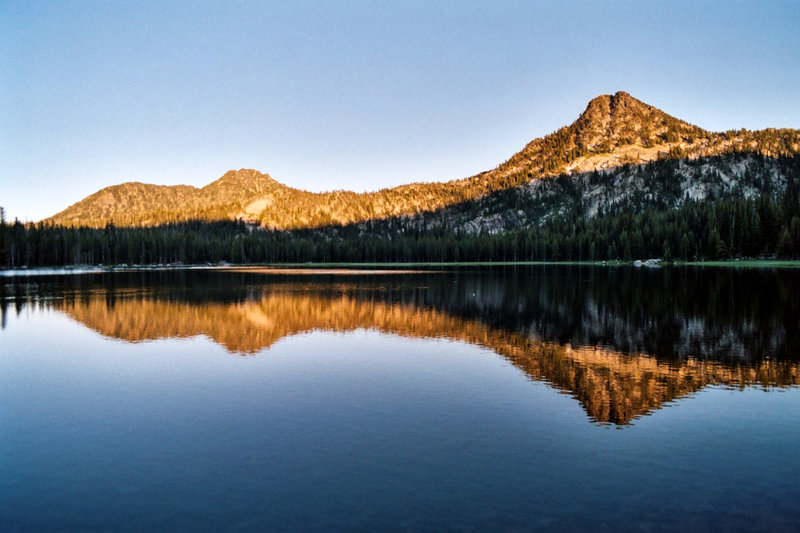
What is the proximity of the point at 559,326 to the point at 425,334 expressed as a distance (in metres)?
9.33

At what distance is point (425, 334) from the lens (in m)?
32.2

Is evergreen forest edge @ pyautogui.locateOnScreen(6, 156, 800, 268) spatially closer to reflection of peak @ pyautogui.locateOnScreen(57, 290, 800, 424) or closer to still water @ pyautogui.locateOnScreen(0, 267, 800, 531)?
still water @ pyautogui.locateOnScreen(0, 267, 800, 531)

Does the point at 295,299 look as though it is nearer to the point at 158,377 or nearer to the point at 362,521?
the point at 158,377

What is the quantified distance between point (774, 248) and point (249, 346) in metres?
143

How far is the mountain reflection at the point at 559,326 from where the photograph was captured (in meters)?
20.1

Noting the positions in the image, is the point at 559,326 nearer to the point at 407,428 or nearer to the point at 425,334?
the point at 425,334

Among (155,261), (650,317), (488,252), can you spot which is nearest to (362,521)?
(650,317)

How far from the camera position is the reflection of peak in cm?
1873

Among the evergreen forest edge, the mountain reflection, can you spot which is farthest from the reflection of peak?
the evergreen forest edge

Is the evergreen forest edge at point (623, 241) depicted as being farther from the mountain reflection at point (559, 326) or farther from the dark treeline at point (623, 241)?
the mountain reflection at point (559, 326)

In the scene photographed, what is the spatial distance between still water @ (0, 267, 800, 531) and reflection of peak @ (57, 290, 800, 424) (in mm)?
191

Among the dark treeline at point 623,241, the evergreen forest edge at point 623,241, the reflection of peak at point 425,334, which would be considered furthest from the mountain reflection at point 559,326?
the evergreen forest edge at point 623,241

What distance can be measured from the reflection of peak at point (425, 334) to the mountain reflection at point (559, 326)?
8 cm

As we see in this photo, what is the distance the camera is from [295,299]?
55.3 m
